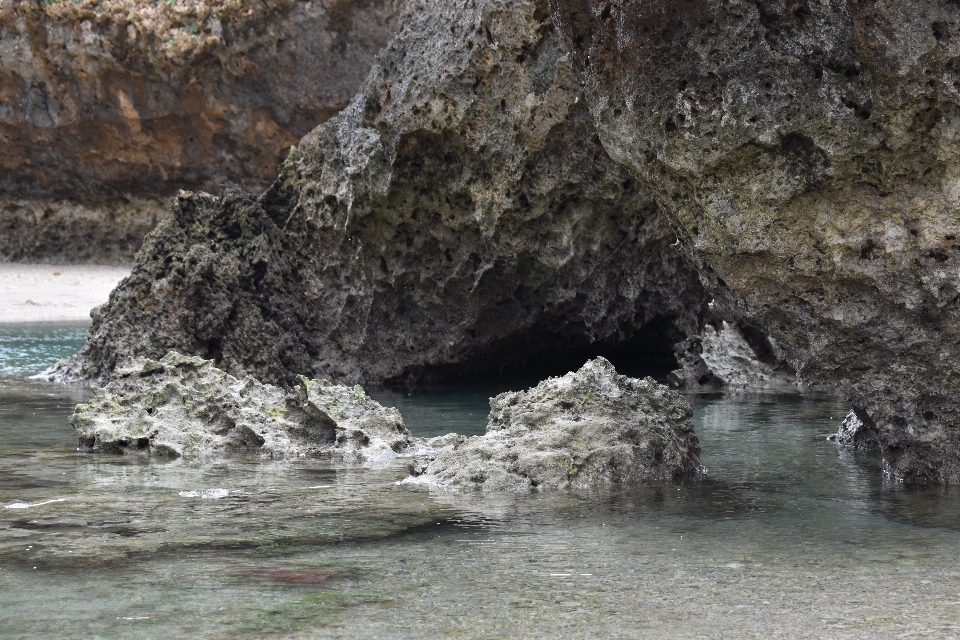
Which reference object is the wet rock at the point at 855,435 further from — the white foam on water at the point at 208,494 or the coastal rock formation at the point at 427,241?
the white foam on water at the point at 208,494

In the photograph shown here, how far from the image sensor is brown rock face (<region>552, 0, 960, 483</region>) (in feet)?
14.4

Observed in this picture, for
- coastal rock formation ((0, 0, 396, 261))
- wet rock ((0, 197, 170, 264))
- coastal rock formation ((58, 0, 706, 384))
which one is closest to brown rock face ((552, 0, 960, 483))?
coastal rock formation ((58, 0, 706, 384))

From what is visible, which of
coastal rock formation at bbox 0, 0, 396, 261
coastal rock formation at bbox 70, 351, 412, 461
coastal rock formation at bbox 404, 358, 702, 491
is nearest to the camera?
coastal rock formation at bbox 404, 358, 702, 491

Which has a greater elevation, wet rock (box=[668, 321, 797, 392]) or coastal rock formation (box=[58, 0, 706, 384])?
coastal rock formation (box=[58, 0, 706, 384])

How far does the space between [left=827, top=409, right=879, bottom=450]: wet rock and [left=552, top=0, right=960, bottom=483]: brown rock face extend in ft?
4.20

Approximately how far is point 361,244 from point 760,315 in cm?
543

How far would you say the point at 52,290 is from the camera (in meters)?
20.5

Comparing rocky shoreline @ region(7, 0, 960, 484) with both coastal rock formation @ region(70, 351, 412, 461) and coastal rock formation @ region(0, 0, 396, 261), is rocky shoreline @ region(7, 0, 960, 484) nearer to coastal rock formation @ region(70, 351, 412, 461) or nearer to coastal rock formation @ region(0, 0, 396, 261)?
coastal rock formation @ region(70, 351, 412, 461)

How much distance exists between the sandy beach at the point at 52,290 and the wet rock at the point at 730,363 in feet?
37.0

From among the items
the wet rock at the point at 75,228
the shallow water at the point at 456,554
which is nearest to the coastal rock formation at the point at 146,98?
the wet rock at the point at 75,228

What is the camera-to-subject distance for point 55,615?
2.98 metres

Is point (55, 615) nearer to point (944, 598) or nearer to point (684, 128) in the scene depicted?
point (944, 598)

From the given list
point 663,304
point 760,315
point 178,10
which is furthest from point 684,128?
point 178,10

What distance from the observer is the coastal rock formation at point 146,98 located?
2208cm
